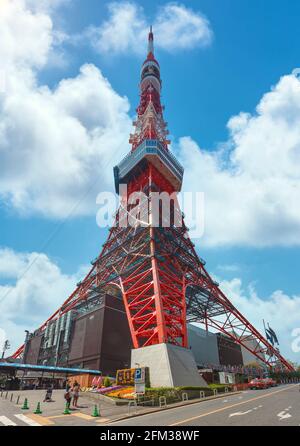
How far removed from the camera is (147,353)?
29547 millimetres

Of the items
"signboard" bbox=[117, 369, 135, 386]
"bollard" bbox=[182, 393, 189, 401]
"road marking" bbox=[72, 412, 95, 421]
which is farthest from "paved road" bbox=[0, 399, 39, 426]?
"signboard" bbox=[117, 369, 135, 386]

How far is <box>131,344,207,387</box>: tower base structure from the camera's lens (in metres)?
26.6

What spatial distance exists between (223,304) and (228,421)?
133ft

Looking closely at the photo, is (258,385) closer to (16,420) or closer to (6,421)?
(16,420)

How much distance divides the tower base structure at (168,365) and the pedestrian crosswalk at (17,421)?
14318mm

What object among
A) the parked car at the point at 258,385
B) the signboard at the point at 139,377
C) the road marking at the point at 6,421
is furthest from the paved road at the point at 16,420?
the parked car at the point at 258,385

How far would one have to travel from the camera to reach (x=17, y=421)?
14000mm

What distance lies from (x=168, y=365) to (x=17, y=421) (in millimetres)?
15887

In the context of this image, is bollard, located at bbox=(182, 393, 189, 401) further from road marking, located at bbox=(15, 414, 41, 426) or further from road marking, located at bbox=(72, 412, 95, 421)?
road marking, located at bbox=(15, 414, 41, 426)

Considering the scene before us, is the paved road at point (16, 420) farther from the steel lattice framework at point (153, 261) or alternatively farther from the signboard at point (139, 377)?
the steel lattice framework at point (153, 261)

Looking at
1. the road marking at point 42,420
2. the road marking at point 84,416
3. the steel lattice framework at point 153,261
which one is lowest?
the road marking at point 84,416

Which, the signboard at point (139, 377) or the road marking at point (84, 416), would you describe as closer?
the road marking at point (84, 416)

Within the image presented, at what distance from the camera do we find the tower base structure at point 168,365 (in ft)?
87.3

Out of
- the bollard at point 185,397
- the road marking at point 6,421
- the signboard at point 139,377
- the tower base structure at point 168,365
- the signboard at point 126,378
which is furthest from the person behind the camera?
the signboard at point 126,378
